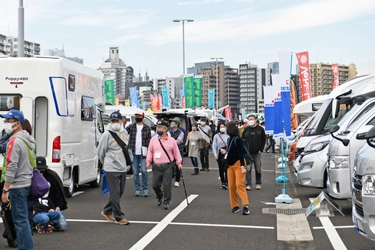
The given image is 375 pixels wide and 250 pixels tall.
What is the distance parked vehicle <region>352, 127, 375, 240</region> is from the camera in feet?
23.5

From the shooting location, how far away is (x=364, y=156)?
7547 millimetres

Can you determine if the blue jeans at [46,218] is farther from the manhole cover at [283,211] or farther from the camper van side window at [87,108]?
the camper van side window at [87,108]

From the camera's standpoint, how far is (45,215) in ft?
33.0

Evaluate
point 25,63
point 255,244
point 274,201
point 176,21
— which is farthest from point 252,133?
point 176,21

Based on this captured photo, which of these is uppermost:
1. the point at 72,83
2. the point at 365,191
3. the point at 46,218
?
the point at 72,83

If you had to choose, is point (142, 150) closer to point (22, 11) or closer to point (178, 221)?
point (178, 221)

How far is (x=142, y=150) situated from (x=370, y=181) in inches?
358

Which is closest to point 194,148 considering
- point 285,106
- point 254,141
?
point 254,141

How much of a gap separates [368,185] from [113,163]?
17.0 ft

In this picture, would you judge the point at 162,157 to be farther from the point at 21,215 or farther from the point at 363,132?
the point at 21,215

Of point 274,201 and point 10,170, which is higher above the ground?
point 10,170

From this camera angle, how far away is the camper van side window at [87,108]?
1584 cm

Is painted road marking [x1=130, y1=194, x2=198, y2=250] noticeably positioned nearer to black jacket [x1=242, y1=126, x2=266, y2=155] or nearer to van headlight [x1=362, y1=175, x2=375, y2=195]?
van headlight [x1=362, y1=175, x2=375, y2=195]

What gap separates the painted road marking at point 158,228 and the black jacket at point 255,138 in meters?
3.75
